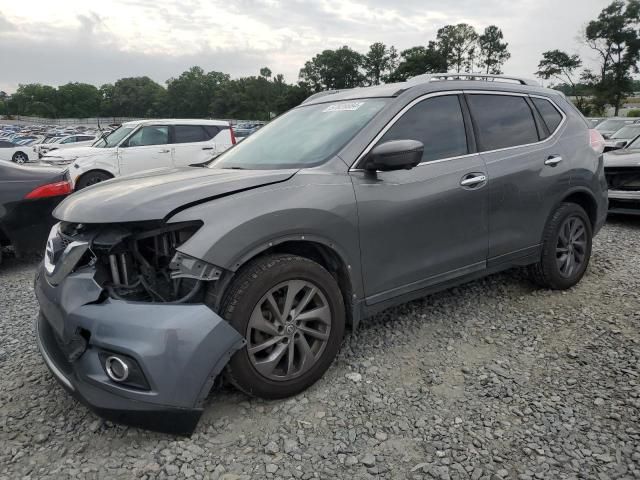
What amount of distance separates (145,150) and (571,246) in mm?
8966

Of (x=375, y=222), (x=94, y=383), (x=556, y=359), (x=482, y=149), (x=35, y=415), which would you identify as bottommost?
(x=556, y=359)

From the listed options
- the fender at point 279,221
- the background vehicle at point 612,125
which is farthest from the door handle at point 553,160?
the background vehicle at point 612,125

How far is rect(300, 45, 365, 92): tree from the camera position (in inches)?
3706

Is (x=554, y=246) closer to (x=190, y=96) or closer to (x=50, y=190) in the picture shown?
(x=50, y=190)

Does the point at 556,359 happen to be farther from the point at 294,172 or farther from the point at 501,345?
the point at 294,172

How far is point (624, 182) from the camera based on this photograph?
6.87m

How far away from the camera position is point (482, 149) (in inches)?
138

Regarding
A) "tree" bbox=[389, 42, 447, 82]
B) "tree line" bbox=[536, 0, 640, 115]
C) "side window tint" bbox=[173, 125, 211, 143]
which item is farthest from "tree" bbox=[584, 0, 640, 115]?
"side window tint" bbox=[173, 125, 211, 143]

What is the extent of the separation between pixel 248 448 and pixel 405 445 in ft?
2.46

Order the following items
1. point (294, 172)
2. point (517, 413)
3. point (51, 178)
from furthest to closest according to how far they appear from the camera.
Result: 1. point (51, 178)
2. point (294, 172)
3. point (517, 413)

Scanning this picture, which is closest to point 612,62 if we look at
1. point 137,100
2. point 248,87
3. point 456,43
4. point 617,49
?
point 617,49

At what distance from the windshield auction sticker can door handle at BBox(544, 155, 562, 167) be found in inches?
Result: 64.4

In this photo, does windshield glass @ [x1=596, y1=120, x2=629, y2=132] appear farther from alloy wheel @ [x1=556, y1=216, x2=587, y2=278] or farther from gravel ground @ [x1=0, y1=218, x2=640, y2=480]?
gravel ground @ [x1=0, y1=218, x2=640, y2=480]

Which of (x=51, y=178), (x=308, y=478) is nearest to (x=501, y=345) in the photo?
(x=308, y=478)
